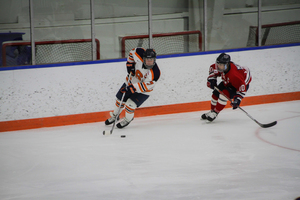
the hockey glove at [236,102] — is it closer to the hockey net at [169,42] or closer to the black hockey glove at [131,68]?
the black hockey glove at [131,68]

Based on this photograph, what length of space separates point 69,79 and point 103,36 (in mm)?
734

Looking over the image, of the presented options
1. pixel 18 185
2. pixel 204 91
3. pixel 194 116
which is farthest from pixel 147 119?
pixel 18 185

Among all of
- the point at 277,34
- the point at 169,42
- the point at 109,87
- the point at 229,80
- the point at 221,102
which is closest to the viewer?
the point at 229,80

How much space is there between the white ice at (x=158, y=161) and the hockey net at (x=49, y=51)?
854 mm

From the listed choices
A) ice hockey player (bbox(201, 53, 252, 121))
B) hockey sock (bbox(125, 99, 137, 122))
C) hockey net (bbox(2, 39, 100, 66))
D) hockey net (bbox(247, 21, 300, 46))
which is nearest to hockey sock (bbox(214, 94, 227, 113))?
ice hockey player (bbox(201, 53, 252, 121))

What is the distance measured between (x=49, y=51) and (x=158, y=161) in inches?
88.3

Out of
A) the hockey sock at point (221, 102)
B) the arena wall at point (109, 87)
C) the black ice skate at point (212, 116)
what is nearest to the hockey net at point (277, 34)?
the arena wall at point (109, 87)

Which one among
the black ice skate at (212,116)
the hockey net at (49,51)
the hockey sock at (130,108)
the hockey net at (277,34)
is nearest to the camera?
the hockey sock at (130,108)

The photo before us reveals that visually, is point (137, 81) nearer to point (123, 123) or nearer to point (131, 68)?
point (131, 68)

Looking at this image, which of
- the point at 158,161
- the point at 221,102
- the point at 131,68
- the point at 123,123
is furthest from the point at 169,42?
the point at 158,161

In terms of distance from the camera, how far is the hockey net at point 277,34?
5.42 m

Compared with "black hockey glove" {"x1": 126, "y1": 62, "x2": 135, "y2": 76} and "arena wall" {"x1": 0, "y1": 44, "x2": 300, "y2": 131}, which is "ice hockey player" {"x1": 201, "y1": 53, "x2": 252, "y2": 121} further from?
"black hockey glove" {"x1": 126, "y1": 62, "x2": 135, "y2": 76}

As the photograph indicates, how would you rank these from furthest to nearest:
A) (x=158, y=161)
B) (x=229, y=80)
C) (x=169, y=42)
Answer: (x=169, y=42) → (x=229, y=80) → (x=158, y=161)

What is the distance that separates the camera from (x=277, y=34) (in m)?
5.52
